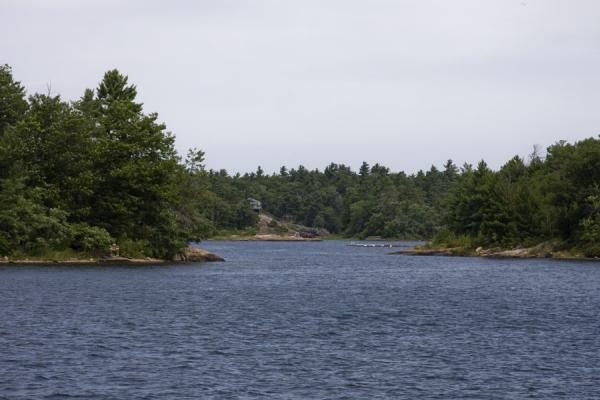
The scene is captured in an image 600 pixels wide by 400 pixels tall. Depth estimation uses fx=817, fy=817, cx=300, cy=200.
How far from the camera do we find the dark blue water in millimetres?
31281

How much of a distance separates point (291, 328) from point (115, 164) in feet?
201

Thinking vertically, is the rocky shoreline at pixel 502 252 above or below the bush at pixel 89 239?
below

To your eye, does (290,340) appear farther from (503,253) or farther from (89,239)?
(503,253)

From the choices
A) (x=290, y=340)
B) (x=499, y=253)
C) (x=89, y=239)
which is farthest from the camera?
(x=499, y=253)

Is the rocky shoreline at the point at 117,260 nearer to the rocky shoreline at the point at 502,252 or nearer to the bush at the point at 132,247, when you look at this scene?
the bush at the point at 132,247

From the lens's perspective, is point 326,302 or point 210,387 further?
point 326,302

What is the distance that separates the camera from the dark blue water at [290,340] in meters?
31.3

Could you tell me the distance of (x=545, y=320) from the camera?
5281cm

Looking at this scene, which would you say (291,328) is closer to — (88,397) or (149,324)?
(149,324)

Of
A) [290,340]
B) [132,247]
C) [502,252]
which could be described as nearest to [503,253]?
[502,252]

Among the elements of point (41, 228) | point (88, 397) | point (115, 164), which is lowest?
point (88, 397)

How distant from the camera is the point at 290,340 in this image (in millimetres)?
42656

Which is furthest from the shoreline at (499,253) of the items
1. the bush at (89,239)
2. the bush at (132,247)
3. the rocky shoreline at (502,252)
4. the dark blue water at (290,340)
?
the bush at (89,239)

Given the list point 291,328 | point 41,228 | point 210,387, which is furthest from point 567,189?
point 210,387
